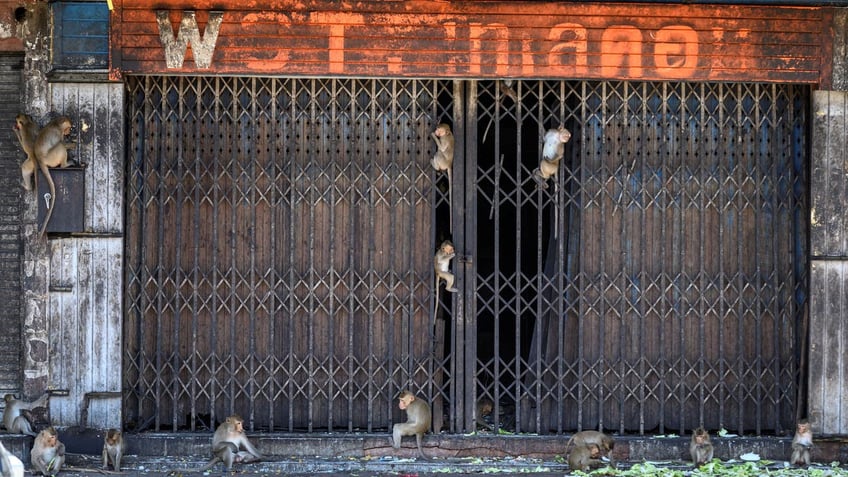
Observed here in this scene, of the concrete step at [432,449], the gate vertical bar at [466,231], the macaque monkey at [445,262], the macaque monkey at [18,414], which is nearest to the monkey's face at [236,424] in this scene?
the concrete step at [432,449]

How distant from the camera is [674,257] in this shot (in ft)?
30.5

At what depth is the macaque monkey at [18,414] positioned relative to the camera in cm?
877

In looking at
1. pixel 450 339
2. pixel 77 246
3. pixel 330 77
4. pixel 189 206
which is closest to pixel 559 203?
pixel 450 339

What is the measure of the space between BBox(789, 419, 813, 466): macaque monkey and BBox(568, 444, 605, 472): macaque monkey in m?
1.53

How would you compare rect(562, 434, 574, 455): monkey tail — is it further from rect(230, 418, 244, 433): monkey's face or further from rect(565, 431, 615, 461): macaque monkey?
rect(230, 418, 244, 433): monkey's face

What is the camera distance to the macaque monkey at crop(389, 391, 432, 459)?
893 centimetres

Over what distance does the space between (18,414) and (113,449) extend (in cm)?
89

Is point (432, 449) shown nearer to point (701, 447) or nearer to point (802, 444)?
point (701, 447)

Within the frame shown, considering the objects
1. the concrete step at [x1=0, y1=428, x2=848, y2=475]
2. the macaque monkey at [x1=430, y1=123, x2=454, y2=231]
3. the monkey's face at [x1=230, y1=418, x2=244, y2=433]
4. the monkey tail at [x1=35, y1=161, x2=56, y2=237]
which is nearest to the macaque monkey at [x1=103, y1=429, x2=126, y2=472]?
the concrete step at [x1=0, y1=428, x2=848, y2=475]

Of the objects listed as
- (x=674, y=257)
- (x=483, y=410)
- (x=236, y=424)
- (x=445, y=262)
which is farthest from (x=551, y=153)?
(x=236, y=424)

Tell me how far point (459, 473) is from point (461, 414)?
64 centimetres

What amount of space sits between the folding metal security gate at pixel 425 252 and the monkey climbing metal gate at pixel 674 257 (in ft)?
0.06

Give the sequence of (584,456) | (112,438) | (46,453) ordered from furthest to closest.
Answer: (584,456) < (112,438) < (46,453)

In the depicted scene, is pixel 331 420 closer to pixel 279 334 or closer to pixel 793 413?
pixel 279 334
